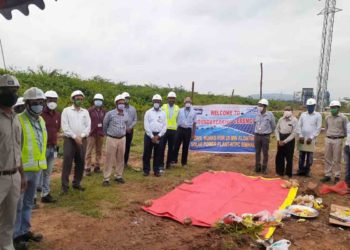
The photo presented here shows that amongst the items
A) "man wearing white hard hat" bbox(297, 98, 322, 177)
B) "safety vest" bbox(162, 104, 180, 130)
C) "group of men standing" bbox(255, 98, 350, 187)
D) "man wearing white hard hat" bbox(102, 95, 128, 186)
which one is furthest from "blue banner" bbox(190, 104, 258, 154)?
"man wearing white hard hat" bbox(102, 95, 128, 186)

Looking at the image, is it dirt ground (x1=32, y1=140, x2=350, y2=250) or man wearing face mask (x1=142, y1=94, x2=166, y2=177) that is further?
man wearing face mask (x1=142, y1=94, x2=166, y2=177)

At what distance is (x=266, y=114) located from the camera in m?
8.86

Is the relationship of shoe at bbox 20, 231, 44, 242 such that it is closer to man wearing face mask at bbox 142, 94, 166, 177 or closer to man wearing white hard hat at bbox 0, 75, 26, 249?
man wearing white hard hat at bbox 0, 75, 26, 249

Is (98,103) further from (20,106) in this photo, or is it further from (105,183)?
(20,106)

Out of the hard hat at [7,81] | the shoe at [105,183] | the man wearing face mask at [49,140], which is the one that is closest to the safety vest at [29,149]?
the hard hat at [7,81]

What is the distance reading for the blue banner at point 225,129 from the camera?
10453mm

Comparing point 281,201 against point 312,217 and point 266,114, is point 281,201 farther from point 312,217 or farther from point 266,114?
point 266,114

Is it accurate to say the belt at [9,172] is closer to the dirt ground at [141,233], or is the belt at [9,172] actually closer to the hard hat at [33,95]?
the hard hat at [33,95]

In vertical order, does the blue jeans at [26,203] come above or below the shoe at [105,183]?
above

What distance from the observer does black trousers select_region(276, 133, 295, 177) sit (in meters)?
8.62

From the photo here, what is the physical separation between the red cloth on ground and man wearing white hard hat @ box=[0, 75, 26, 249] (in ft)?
8.62

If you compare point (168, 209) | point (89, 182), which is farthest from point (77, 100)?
point (168, 209)

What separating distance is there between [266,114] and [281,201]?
8.98ft

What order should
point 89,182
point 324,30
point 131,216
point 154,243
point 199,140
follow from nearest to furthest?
point 154,243 → point 131,216 → point 89,182 → point 199,140 → point 324,30
